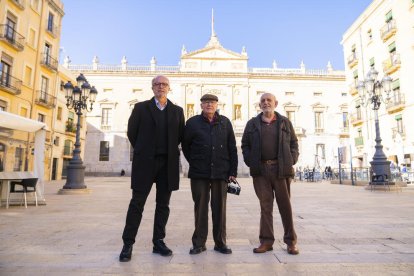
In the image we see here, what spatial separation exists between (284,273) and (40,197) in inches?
274

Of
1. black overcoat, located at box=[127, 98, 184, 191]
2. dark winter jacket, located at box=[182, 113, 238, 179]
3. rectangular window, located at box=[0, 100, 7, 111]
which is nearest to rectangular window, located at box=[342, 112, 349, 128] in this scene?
rectangular window, located at box=[0, 100, 7, 111]

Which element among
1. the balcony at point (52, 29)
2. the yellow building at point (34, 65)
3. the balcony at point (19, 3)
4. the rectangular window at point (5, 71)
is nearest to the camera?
the rectangular window at point (5, 71)

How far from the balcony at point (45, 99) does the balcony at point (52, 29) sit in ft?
15.6

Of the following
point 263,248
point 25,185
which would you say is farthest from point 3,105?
point 263,248

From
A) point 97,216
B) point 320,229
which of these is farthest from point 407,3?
point 97,216

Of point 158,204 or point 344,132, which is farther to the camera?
point 344,132

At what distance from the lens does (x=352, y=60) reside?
28422 millimetres

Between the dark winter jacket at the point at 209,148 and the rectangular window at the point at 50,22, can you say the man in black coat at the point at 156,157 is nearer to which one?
the dark winter jacket at the point at 209,148

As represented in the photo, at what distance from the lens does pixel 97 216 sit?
5.70 m

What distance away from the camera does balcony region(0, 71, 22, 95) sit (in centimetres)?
1759

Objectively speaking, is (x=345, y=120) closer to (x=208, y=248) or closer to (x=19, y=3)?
(x=19, y=3)

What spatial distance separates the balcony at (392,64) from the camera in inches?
884

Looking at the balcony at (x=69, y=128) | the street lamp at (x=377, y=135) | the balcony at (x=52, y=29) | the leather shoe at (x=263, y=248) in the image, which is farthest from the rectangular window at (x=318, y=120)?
the leather shoe at (x=263, y=248)

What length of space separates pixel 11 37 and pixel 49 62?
376 cm
